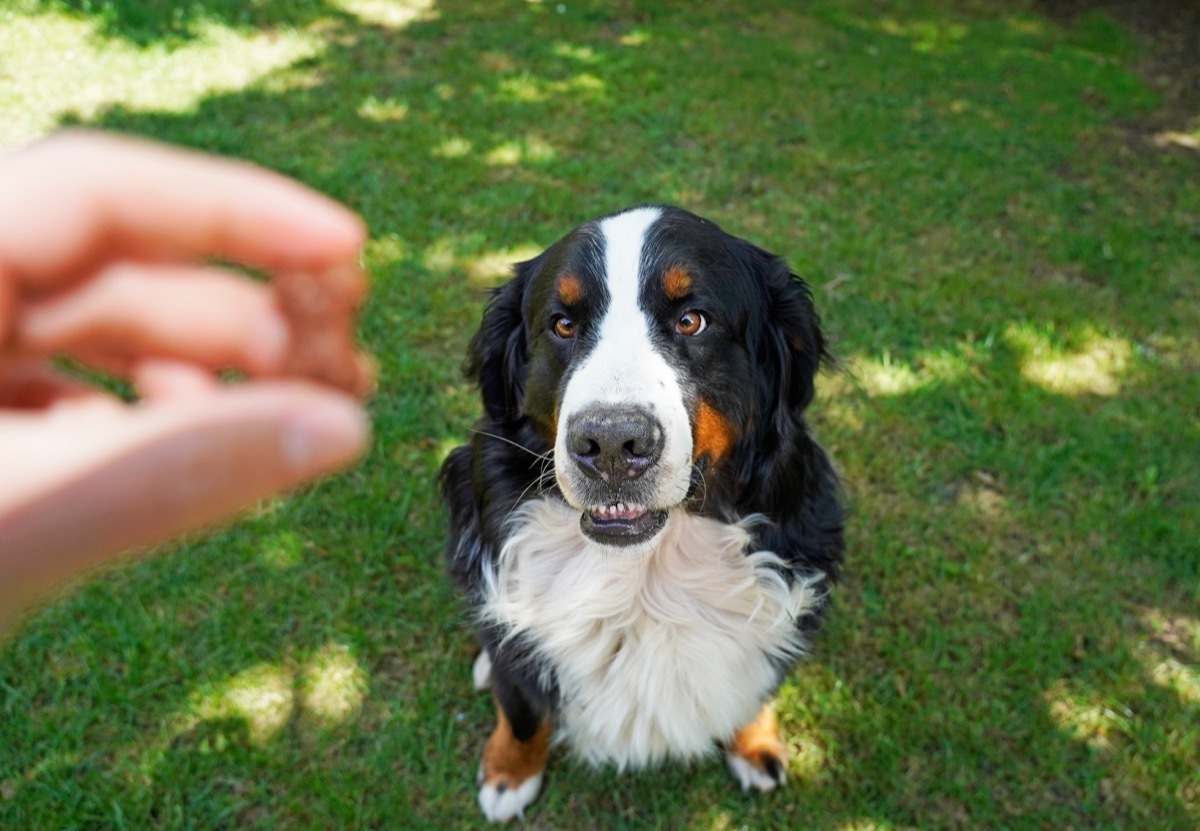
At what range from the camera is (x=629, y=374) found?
2068 millimetres

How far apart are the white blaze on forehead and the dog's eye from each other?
126 millimetres

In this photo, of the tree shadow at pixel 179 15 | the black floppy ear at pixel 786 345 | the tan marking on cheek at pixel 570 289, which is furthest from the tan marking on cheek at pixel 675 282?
the tree shadow at pixel 179 15

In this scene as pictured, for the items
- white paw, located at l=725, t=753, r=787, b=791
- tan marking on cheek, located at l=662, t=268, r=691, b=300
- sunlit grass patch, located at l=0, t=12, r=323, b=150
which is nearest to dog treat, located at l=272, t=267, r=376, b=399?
tan marking on cheek, located at l=662, t=268, r=691, b=300

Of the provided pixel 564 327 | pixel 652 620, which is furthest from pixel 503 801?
pixel 564 327

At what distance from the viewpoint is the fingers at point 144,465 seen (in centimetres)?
56

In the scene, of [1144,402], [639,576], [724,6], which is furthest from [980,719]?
[724,6]

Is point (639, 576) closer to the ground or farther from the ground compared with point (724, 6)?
closer to the ground

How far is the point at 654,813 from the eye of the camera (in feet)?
9.60

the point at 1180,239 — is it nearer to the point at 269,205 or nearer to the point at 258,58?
the point at 269,205

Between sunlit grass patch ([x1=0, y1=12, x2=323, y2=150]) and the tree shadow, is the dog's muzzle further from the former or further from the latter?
the tree shadow

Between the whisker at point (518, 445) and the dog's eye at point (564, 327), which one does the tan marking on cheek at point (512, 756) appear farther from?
the dog's eye at point (564, 327)

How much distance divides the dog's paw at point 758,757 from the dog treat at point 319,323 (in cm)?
258

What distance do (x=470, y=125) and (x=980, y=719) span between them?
4914 millimetres

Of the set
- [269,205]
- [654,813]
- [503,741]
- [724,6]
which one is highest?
[269,205]
